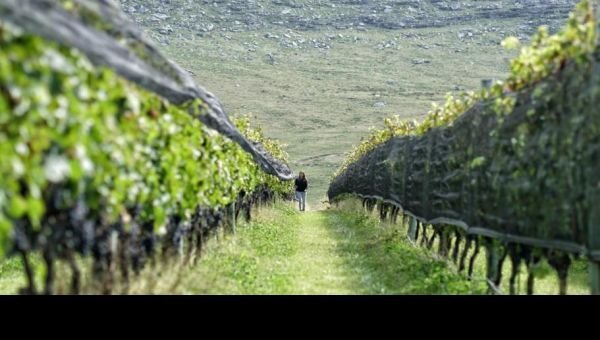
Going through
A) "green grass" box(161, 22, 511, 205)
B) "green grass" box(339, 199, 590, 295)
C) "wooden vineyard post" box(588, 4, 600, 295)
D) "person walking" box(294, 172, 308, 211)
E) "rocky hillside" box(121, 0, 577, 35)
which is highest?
"rocky hillside" box(121, 0, 577, 35)

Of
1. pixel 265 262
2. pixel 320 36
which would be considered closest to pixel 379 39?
pixel 320 36

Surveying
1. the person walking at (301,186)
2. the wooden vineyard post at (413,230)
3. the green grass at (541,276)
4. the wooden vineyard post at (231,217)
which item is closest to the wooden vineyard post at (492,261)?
the green grass at (541,276)

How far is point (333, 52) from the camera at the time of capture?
164 metres

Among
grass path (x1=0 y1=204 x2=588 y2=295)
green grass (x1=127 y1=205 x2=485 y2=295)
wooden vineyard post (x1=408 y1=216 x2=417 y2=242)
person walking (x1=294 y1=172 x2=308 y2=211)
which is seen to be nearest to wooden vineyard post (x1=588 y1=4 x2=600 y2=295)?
grass path (x1=0 y1=204 x2=588 y2=295)

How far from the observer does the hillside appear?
124 m

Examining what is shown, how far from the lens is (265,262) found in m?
16.3

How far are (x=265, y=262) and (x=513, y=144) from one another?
6521 millimetres

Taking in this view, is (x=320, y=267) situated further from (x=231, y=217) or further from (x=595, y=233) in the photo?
(x=595, y=233)

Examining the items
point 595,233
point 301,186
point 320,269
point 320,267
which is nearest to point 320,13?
point 301,186

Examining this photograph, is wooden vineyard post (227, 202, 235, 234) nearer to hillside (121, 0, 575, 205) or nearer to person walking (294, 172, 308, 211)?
person walking (294, 172, 308, 211)

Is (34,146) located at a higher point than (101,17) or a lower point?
lower

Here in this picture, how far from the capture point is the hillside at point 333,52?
4899 inches
